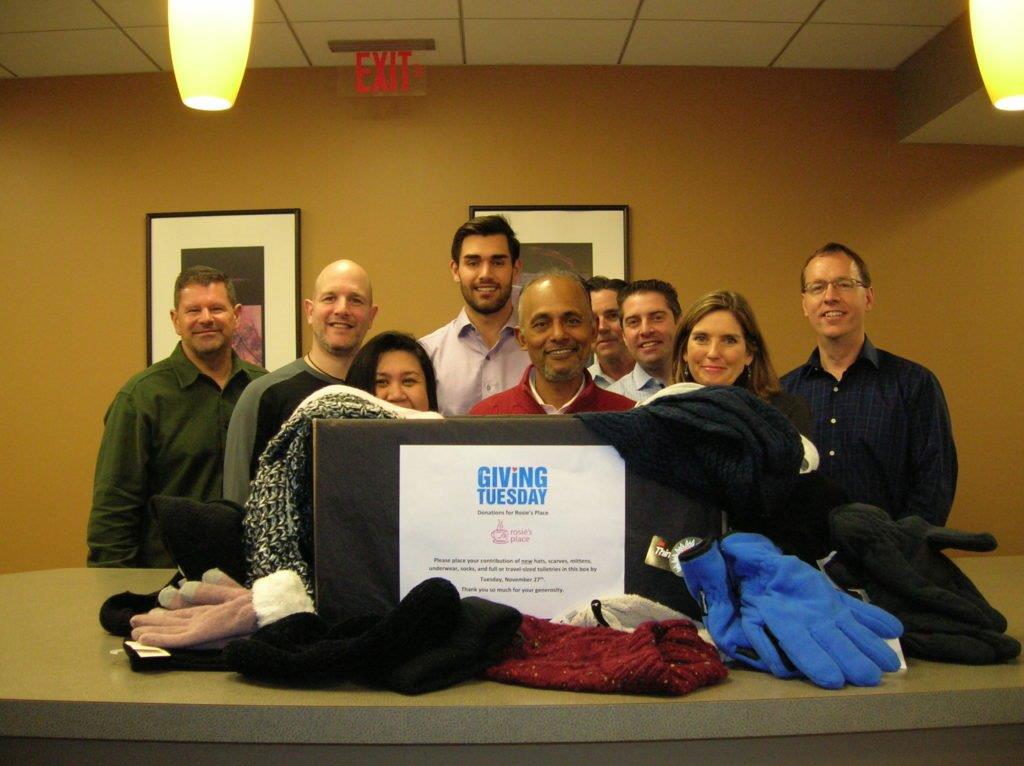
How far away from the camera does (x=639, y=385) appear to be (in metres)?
2.66

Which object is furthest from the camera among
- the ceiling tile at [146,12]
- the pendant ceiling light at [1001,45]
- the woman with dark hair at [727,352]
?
the ceiling tile at [146,12]

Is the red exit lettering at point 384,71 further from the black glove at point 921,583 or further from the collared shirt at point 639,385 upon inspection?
the black glove at point 921,583

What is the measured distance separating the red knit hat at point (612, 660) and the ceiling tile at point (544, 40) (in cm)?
309

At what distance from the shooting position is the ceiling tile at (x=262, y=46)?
3.61 meters

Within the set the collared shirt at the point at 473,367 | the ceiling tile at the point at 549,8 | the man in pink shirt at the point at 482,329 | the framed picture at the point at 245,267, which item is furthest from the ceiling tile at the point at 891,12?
the framed picture at the point at 245,267

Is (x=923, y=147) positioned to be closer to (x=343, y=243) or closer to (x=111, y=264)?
(x=343, y=243)

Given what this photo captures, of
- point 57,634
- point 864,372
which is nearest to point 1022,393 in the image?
point 864,372

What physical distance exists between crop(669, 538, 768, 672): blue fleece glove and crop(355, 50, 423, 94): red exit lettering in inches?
131

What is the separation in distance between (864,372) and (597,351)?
33.9 inches

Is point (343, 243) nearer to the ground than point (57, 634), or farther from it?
farther from it

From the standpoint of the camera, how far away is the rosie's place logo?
103 cm

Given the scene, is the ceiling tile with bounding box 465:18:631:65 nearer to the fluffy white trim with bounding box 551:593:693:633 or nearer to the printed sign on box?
the printed sign on box

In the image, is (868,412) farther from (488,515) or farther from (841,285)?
(488,515)

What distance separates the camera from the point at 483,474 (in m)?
1.03
